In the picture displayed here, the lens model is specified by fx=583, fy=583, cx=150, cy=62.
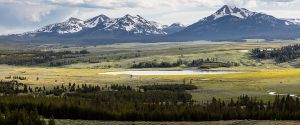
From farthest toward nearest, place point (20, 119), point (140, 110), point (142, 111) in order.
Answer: point (140, 110) → point (142, 111) → point (20, 119)

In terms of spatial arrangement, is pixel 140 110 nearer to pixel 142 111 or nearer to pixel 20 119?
pixel 142 111

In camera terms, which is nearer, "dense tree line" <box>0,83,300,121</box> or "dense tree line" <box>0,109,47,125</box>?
"dense tree line" <box>0,109,47,125</box>

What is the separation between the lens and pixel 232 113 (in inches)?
3140

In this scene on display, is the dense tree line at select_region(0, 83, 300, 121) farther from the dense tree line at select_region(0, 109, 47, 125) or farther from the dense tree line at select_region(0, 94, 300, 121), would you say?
the dense tree line at select_region(0, 109, 47, 125)

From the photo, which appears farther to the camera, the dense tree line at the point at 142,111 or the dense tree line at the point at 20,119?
the dense tree line at the point at 142,111

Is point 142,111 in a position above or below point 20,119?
below

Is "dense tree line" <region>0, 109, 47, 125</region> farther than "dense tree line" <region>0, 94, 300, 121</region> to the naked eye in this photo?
No

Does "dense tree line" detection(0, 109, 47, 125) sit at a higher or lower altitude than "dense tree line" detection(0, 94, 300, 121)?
higher

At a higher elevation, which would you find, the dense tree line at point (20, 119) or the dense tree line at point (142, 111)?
the dense tree line at point (20, 119)

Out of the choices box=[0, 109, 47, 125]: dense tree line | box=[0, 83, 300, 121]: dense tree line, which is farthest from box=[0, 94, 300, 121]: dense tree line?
box=[0, 109, 47, 125]: dense tree line

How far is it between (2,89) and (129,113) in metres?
56.5

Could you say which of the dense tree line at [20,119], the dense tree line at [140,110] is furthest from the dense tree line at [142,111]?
A: the dense tree line at [20,119]

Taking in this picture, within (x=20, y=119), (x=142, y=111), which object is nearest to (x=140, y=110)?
(x=142, y=111)

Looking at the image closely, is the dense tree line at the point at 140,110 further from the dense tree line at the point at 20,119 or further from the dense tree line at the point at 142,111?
the dense tree line at the point at 20,119
